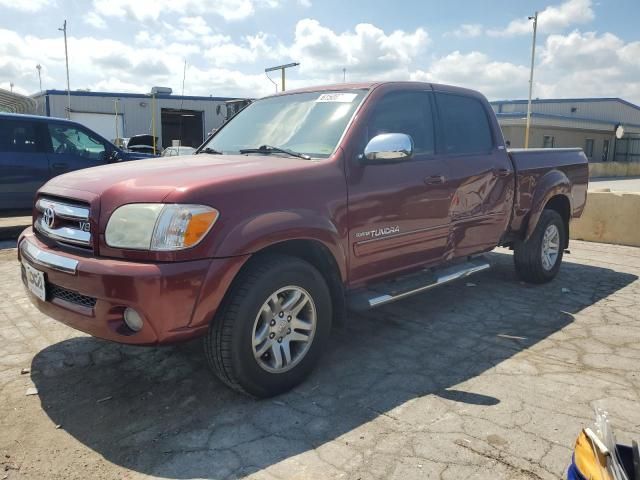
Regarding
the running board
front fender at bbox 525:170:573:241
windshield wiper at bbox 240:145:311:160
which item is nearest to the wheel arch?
the running board

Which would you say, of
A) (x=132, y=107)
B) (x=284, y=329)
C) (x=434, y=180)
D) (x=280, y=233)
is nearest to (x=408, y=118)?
(x=434, y=180)

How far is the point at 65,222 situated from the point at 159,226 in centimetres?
79

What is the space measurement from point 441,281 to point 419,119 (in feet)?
4.21

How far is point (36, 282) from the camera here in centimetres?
316

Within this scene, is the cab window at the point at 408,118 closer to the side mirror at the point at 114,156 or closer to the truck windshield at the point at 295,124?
the truck windshield at the point at 295,124

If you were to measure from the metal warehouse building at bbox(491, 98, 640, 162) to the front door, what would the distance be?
90.7ft

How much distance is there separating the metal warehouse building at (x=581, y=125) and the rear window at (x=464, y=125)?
26647 millimetres

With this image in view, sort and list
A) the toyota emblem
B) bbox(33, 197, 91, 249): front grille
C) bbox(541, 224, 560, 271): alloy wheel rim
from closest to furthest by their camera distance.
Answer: bbox(33, 197, 91, 249): front grille → the toyota emblem → bbox(541, 224, 560, 271): alloy wheel rim

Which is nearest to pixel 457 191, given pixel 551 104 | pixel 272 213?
pixel 272 213

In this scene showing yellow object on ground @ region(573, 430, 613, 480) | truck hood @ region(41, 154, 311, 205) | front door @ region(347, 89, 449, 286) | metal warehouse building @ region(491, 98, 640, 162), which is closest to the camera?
yellow object on ground @ region(573, 430, 613, 480)

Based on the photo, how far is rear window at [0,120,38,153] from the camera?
802 cm

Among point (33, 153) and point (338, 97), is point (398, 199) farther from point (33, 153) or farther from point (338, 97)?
point (33, 153)

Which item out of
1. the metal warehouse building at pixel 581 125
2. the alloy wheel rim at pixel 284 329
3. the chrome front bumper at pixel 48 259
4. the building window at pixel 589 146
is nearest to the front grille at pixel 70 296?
the chrome front bumper at pixel 48 259

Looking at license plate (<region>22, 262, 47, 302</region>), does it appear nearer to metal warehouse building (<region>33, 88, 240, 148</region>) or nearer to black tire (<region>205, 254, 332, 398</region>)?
black tire (<region>205, 254, 332, 398</region>)
